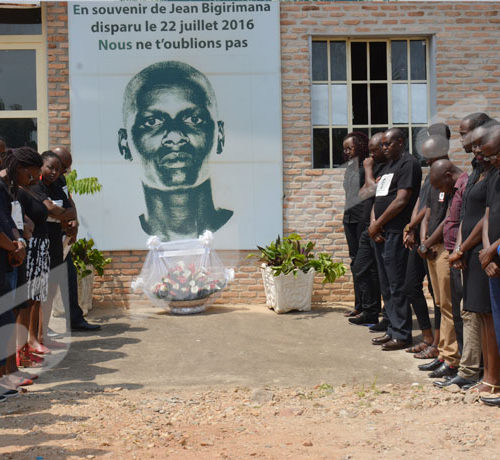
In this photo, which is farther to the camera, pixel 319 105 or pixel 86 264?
pixel 319 105

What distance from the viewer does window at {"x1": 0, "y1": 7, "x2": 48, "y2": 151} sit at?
30.2ft

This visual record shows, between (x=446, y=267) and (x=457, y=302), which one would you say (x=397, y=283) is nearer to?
(x=446, y=267)

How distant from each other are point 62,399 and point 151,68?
16.6ft

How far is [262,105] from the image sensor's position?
9.07 meters

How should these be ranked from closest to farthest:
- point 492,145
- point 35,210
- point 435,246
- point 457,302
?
1. point 492,145
2. point 457,302
3. point 435,246
4. point 35,210

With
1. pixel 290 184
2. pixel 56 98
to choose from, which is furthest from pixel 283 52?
pixel 56 98

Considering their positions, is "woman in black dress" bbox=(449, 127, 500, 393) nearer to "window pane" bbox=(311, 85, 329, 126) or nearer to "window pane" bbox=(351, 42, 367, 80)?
"window pane" bbox=(311, 85, 329, 126)

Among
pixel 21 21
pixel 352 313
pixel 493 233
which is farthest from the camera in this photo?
pixel 21 21

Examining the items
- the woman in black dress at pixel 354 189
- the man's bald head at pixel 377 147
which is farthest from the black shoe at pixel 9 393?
the man's bald head at pixel 377 147

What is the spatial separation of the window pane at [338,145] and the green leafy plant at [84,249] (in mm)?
3001

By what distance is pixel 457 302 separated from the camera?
556cm

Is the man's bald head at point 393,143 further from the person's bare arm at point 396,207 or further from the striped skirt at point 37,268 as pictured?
the striped skirt at point 37,268

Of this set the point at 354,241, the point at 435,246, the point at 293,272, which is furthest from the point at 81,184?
the point at 435,246

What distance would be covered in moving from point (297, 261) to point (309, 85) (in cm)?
227
